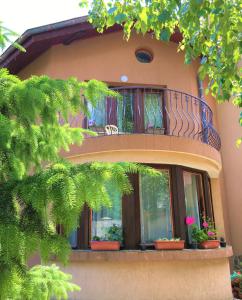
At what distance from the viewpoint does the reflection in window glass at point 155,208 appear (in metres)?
7.78

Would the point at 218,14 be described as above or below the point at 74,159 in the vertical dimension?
above

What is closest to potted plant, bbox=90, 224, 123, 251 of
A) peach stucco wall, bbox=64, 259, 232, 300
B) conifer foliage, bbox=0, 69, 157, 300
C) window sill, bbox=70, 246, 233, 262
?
window sill, bbox=70, 246, 233, 262

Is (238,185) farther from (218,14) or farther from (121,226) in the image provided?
(218,14)

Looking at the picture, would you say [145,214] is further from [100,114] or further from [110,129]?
[100,114]

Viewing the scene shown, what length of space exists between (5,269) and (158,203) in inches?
236

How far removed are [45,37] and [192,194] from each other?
6.00 meters

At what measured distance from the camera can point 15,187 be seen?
2.25m

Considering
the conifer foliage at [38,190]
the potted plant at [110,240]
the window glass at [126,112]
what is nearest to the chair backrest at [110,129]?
the window glass at [126,112]

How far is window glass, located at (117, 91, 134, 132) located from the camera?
30.5 feet

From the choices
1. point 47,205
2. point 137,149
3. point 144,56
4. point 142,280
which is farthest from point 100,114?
point 47,205

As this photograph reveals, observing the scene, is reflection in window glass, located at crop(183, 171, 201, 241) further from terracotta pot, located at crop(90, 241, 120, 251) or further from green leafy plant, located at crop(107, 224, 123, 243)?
terracotta pot, located at crop(90, 241, 120, 251)

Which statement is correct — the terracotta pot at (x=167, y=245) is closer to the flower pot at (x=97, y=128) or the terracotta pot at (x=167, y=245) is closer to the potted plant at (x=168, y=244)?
the potted plant at (x=168, y=244)

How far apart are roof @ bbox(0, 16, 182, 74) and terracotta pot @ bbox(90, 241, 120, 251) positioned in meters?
5.80

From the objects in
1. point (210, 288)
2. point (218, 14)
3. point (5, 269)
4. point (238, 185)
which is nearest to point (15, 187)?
point (5, 269)
